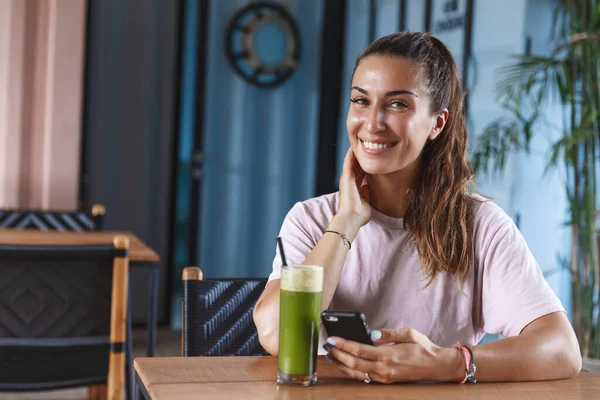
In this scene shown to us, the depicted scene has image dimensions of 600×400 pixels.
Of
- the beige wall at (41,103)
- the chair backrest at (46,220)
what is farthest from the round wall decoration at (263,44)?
the chair backrest at (46,220)

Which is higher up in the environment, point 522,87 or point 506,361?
point 522,87

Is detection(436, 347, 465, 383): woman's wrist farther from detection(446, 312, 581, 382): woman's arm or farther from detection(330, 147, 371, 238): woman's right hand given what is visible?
detection(330, 147, 371, 238): woman's right hand

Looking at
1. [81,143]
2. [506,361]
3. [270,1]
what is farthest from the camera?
[270,1]

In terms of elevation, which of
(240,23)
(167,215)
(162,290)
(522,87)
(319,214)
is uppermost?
(240,23)

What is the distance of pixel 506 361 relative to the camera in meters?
1.33

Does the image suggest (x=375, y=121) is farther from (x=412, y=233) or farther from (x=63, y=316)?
(x=63, y=316)

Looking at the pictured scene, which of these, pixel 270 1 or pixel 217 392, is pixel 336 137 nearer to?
pixel 270 1

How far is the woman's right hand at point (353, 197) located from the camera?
1.62 m

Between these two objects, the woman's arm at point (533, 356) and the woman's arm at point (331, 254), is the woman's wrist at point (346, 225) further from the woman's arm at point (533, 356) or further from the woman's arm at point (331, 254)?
the woman's arm at point (533, 356)

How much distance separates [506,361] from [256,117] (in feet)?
14.1

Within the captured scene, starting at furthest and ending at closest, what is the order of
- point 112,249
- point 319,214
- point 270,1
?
point 270,1, point 112,249, point 319,214

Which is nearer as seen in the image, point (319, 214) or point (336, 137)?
point (319, 214)

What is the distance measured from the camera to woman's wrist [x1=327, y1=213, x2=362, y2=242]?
1.59 meters

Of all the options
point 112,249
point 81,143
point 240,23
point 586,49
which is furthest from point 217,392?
point 240,23
